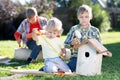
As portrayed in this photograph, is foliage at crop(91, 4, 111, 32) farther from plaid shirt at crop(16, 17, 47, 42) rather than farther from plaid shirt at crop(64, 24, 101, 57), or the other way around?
plaid shirt at crop(64, 24, 101, 57)

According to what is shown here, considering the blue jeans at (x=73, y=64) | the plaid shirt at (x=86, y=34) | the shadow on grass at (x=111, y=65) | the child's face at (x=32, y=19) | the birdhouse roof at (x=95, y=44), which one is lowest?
the shadow on grass at (x=111, y=65)

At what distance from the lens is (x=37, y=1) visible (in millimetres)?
21625

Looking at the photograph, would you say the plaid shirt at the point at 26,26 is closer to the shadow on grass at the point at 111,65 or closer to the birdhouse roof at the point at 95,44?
the shadow on grass at the point at 111,65

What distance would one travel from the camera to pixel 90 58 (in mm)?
6215

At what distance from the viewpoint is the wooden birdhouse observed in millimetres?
6191

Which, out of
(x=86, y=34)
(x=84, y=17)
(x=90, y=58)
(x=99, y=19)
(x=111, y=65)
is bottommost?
(x=99, y=19)

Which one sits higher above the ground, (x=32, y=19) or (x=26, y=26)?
(x=32, y=19)

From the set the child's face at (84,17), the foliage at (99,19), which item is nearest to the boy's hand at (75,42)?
the child's face at (84,17)

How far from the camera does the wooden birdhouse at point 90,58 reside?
619 cm

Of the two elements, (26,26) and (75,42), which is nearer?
(75,42)

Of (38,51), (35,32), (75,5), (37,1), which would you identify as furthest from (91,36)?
(75,5)

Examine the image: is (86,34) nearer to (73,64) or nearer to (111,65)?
(73,64)

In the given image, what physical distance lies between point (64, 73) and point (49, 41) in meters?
0.72

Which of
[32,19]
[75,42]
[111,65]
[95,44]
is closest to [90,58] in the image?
[95,44]
